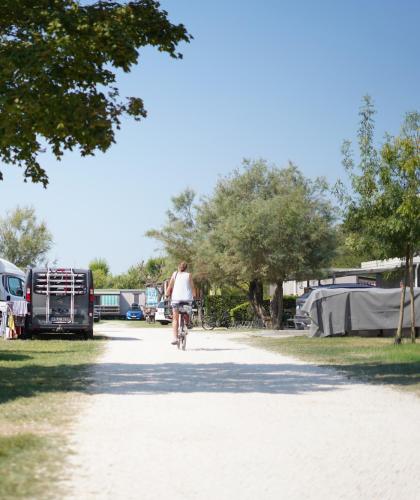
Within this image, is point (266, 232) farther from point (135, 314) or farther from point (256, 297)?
point (135, 314)

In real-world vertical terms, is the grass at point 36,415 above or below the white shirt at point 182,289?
below

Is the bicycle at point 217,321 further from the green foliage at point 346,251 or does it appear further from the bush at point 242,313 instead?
the green foliage at point 346,251

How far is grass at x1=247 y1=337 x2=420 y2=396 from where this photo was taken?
12.3 meters

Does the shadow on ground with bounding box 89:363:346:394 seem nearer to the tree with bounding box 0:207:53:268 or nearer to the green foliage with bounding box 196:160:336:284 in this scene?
the green foliage with bounding box 196:160:336:284

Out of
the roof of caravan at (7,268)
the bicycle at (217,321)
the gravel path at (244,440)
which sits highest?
the roof of caravan at (7,268)

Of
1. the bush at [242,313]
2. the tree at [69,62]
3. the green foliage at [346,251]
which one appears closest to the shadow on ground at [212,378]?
the tree at [69,62]

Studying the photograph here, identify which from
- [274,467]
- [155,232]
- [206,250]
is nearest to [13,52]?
[274,467]

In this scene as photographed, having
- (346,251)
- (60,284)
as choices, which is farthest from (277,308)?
(60,284)

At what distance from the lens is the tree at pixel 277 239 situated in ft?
127

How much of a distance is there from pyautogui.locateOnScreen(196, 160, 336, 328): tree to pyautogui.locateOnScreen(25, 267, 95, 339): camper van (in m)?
13.3

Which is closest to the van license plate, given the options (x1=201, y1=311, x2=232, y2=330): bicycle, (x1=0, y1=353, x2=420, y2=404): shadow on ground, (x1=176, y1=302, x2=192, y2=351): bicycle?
(x1=176, y1=302, x2=192, y2=351): bicycle

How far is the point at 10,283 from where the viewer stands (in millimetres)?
34188

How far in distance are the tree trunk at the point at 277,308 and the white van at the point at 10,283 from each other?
37.0ft

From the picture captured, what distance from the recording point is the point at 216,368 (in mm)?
14117
